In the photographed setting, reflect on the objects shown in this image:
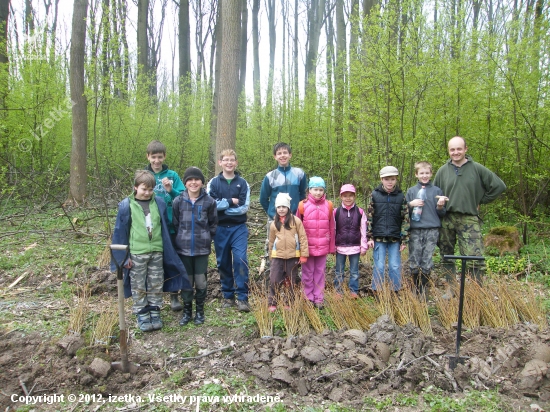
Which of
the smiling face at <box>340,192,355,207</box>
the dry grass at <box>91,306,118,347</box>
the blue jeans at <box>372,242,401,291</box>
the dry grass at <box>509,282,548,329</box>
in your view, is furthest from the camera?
the smiling face at <box>340,192,355,207</box>

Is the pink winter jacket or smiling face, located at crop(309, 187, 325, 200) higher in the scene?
smiling face, located at crop(309, 187, 325, 200)

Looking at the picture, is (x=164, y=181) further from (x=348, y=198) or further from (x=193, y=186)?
(x=348, y=198)

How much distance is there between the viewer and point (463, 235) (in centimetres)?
438

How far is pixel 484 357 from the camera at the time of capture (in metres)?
3.05

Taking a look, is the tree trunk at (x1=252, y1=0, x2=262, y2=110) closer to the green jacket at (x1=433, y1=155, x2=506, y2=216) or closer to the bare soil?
the green jacket at (x1=433, y1=155, x2=506, y2=216)

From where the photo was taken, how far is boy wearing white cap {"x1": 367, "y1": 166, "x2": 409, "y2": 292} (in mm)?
4270

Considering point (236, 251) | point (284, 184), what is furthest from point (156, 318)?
point (284, 184)

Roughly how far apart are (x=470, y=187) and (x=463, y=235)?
57 centimetres

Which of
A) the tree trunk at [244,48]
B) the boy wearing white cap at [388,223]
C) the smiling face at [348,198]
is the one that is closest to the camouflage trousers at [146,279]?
the smiling face at [348,198]

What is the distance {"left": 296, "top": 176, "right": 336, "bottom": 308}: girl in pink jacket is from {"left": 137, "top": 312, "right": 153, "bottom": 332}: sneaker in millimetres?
1720

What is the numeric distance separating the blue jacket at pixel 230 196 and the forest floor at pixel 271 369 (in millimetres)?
1147

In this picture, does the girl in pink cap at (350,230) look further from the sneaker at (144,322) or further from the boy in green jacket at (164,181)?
the sneaker at (144,322)

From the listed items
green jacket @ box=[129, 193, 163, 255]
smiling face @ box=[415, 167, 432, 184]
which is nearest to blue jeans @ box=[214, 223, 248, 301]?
green jacket @ box=[129, 193, 163, 255]

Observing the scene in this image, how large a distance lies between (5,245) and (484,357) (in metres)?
7.50
